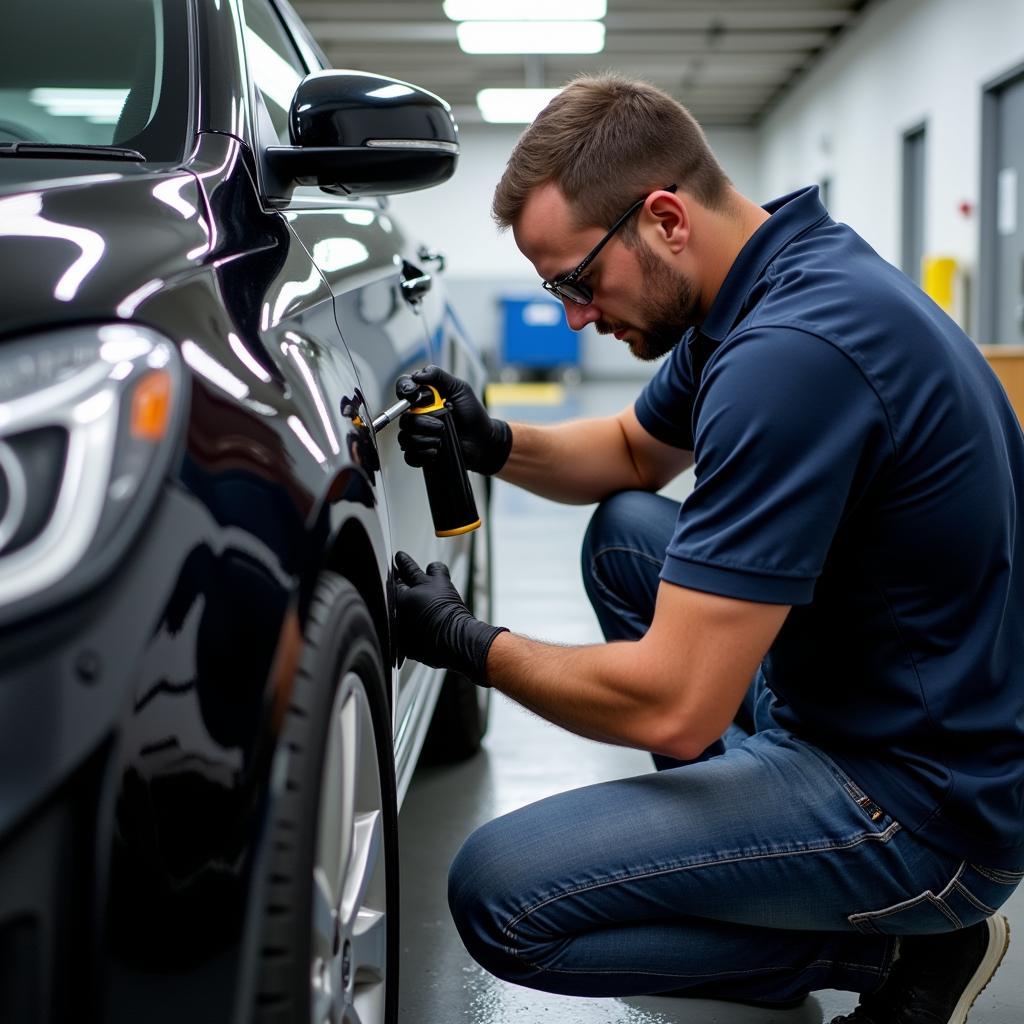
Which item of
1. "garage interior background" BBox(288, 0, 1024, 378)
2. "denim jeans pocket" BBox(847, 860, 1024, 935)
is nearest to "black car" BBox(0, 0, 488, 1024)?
"denim jeans pocket" BBox(847, 860, 1024, 935)

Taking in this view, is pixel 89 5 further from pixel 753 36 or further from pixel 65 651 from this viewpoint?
pixel 753 36

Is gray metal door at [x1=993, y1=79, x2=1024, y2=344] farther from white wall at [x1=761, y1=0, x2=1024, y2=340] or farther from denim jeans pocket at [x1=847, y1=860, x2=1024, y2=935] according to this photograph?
denim jeans pocket at [x1=847, y1=860, x2=1024, y2=935]

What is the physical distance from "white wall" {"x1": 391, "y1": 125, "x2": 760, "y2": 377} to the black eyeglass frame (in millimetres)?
16055

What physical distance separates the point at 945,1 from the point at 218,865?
992 centimetres

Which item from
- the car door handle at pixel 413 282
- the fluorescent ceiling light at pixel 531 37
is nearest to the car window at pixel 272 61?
the car door handle at pixel 413 282

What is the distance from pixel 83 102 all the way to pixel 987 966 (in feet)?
4.96

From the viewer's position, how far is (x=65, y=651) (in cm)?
68

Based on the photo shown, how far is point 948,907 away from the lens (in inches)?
56.2

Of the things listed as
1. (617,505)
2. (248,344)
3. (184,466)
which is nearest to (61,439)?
(184,466)

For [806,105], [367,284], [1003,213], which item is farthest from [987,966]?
[806,105]

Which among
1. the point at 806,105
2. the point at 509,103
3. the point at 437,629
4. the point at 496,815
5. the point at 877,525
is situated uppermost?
the point at 509,103

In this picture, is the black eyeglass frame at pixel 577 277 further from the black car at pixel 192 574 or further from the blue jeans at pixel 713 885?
the blue jeans at pixel 713 885

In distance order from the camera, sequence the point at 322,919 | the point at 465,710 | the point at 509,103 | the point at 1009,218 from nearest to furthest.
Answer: the point at 322,919, the point at 465,710, the point at 1009,218, the point at 509,103

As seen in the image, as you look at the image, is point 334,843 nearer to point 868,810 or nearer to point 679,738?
point 679,738
